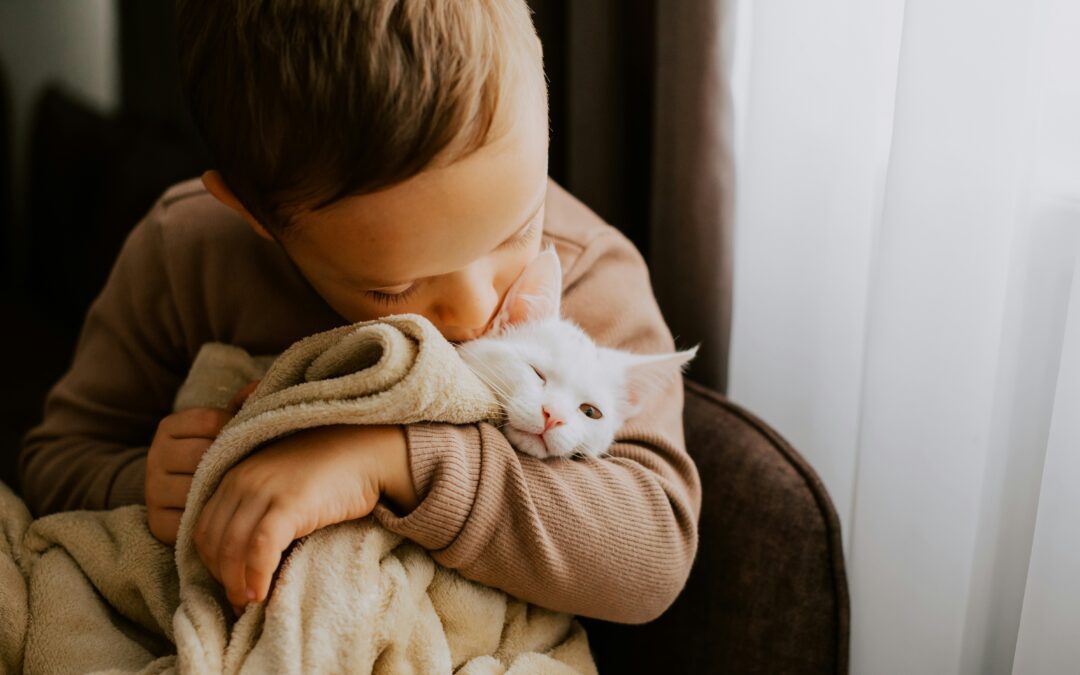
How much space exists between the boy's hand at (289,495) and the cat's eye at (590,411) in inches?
6.4

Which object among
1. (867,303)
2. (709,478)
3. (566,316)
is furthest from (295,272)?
(867,303)

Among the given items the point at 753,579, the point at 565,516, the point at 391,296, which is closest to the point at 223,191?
the point at 391,296

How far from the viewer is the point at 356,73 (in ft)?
2.00

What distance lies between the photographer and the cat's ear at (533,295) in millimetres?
796

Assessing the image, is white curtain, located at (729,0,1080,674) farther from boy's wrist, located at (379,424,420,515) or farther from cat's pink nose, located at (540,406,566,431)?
boy's wrist, located at (379,424,420,515)

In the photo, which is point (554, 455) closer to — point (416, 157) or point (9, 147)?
point (416, 157)

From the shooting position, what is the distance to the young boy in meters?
0.62

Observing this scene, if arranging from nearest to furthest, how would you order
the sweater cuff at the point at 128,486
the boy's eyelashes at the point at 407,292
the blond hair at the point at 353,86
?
the blond hair at the point at 353,86
the boy's eyelashes at the point at 407,292
the sweater cuff at the point at 128,486

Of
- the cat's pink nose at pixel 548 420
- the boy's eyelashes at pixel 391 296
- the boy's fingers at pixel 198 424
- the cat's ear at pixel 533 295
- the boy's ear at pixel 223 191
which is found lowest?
the boy's fingers at pixel 198 424

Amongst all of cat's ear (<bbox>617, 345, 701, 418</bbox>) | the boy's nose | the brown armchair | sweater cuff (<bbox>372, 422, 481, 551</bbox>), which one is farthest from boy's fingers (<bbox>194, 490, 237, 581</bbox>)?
the brown armchair

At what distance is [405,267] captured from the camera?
0.67 m

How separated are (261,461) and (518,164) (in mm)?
284

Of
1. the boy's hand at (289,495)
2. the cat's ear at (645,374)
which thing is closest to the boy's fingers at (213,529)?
the boy's hand at (289,495)

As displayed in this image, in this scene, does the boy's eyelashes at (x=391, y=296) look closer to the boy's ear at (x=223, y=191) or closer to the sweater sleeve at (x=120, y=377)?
the boy's ear at (x=223, y=191)
